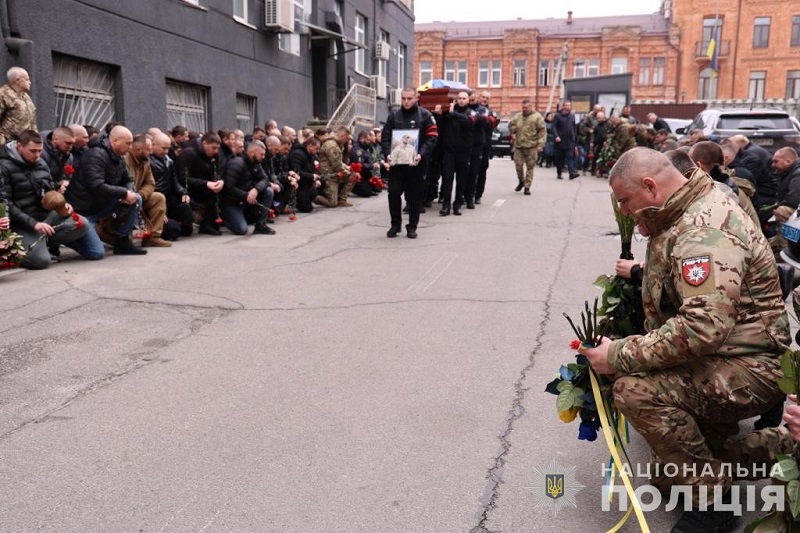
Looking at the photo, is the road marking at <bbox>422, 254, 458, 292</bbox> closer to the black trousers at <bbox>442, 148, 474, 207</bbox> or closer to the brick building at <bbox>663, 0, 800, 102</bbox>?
the black trousers at <bbox>442, 148, 474, 207</bbox>

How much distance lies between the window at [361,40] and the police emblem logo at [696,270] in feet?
81.7

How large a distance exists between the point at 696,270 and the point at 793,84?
62847 mm

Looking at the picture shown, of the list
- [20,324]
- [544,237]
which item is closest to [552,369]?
[20,324]

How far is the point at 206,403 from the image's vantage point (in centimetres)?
441

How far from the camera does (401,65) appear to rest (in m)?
33.9

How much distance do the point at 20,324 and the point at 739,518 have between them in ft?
17.5

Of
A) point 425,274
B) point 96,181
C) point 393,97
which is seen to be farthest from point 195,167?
point 393,97

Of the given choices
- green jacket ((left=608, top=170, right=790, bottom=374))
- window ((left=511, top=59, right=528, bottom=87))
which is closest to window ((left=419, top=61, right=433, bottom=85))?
window ((left=511, top=59, right=528, bottom=87))

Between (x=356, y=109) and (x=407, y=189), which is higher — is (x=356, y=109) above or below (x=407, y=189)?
above

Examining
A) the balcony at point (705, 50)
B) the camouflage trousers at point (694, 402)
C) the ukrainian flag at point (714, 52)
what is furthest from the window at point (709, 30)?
the camouflage trousers at point (694, 402)

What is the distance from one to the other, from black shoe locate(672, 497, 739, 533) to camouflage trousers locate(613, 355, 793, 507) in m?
0.05

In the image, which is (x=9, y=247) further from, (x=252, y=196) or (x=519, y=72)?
(x=519, y=72)

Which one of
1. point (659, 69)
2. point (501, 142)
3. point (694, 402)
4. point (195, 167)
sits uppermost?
point (659, 69)

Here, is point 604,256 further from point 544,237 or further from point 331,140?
point 331,140
